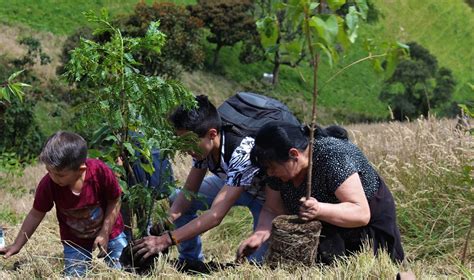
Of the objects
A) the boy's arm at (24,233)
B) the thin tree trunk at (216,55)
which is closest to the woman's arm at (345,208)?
the boy's arm at (24,233)

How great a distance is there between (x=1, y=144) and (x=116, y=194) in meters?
15.4

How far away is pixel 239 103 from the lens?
4852 millimetres

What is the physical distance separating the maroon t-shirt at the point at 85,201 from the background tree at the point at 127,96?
0.62 ft

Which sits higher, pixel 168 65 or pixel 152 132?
pixel 152 132

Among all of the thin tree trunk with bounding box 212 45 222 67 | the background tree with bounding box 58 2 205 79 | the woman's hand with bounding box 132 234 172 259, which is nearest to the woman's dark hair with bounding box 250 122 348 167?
the woman's hand with bounding box 132 234 172 259

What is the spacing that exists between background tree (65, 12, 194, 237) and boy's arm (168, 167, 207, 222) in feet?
2.88

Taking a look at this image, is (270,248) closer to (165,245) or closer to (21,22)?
(165,245)

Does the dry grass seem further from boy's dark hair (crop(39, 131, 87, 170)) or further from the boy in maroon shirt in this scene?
boy's dark hair (crop(39, 131, 87, 170))

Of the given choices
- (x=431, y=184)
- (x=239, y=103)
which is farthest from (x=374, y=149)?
(x=239, y=103)

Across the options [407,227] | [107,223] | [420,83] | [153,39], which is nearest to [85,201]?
[107,223]

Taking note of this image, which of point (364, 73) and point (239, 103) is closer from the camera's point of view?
point (239, 103)

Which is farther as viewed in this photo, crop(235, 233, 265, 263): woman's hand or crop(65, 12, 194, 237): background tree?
crop(235, 233, 265, 263): woman's hand

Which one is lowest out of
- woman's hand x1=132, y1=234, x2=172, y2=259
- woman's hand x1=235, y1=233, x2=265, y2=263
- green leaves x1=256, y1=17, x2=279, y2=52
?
woman's hand x1=235, y1=233, x2=265, y2=263

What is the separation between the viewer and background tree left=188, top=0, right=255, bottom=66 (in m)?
39.0
